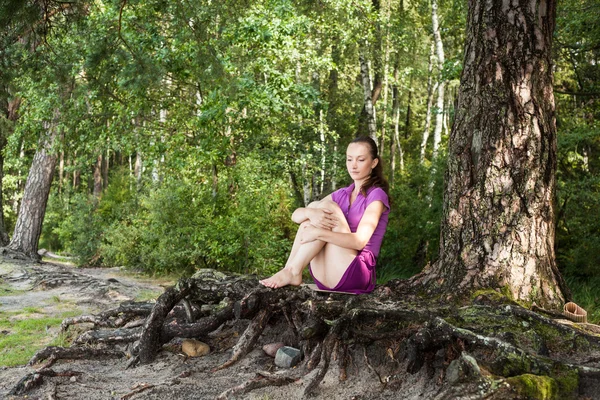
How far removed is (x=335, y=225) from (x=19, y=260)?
31.8ft

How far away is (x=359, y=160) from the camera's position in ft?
16.3

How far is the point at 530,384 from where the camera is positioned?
3045 millimetres

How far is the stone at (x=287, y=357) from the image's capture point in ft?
14.2

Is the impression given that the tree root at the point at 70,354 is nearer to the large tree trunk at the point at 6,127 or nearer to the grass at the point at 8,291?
the grass at the point at 8,291

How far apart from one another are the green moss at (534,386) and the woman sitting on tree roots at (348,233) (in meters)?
1.76

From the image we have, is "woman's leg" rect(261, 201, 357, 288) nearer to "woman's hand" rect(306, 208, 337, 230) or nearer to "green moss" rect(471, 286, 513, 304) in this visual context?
"woman's hand" rect(306, 208, 337, 230)

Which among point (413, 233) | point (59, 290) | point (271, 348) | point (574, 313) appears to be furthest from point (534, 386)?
point (413, 233)

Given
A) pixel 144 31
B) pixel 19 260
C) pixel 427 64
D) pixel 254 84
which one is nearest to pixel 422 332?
pixel 254 84

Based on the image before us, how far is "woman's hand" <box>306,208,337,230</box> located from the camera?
4.60 m

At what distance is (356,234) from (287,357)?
107cm

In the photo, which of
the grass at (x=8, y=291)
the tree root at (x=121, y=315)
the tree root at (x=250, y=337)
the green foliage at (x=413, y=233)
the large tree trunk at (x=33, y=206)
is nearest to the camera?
the tree root at (x=250, y=337)

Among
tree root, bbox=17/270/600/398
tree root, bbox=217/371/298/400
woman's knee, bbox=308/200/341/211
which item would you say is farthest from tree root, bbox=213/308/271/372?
woman's knee, bbox=308/200/341/211

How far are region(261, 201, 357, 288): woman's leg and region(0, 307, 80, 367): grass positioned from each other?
234 centimetres

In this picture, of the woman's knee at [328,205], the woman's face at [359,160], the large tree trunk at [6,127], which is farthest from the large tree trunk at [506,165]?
the large tree trunk at [6,127]
